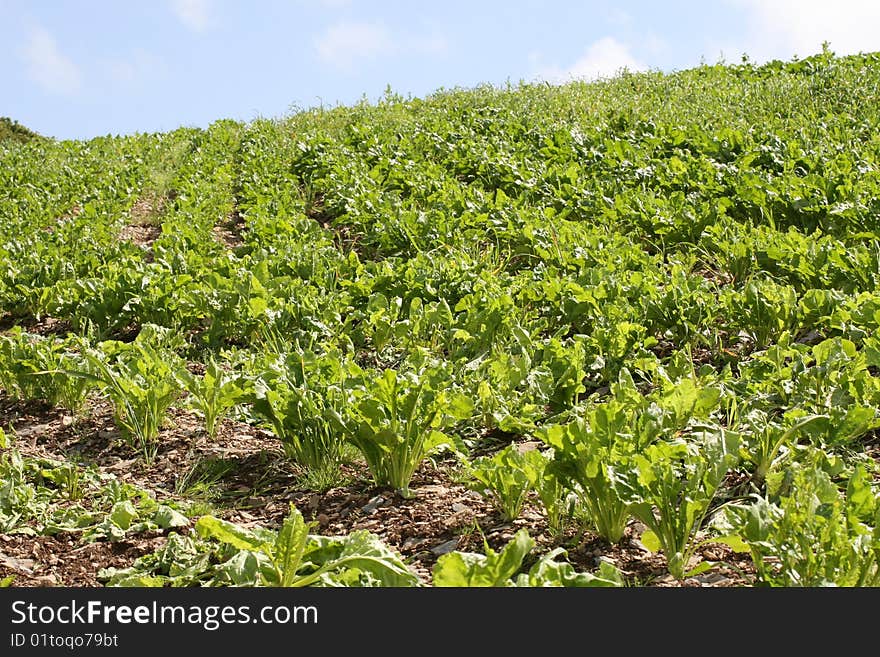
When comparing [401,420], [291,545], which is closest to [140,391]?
[401,420]

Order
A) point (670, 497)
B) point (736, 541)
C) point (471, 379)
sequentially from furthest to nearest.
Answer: point (471, 379) → point (670, 497) → point (736, 541)

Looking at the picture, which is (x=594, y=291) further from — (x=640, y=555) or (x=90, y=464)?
(x=90, y=464)

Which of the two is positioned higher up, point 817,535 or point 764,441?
point 764,441

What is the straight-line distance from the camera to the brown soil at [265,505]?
12.1ft

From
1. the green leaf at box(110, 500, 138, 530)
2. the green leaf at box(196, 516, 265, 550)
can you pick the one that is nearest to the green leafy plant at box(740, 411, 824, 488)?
the green leaf at box(196, 516, 265, 550)

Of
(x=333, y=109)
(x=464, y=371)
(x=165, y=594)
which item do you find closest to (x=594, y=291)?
(x=464, y=371)

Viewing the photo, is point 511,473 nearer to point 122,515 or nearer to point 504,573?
point 504,573

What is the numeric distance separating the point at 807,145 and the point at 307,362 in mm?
9215

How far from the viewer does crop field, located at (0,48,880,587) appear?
343 cm

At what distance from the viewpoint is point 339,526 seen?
4.14 m

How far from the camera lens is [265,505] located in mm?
4418

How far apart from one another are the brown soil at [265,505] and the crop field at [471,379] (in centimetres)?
2

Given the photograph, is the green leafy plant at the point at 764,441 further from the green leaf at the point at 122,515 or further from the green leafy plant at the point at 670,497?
the green leaf at the point at 122,515

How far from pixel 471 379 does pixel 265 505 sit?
55.9 inches
